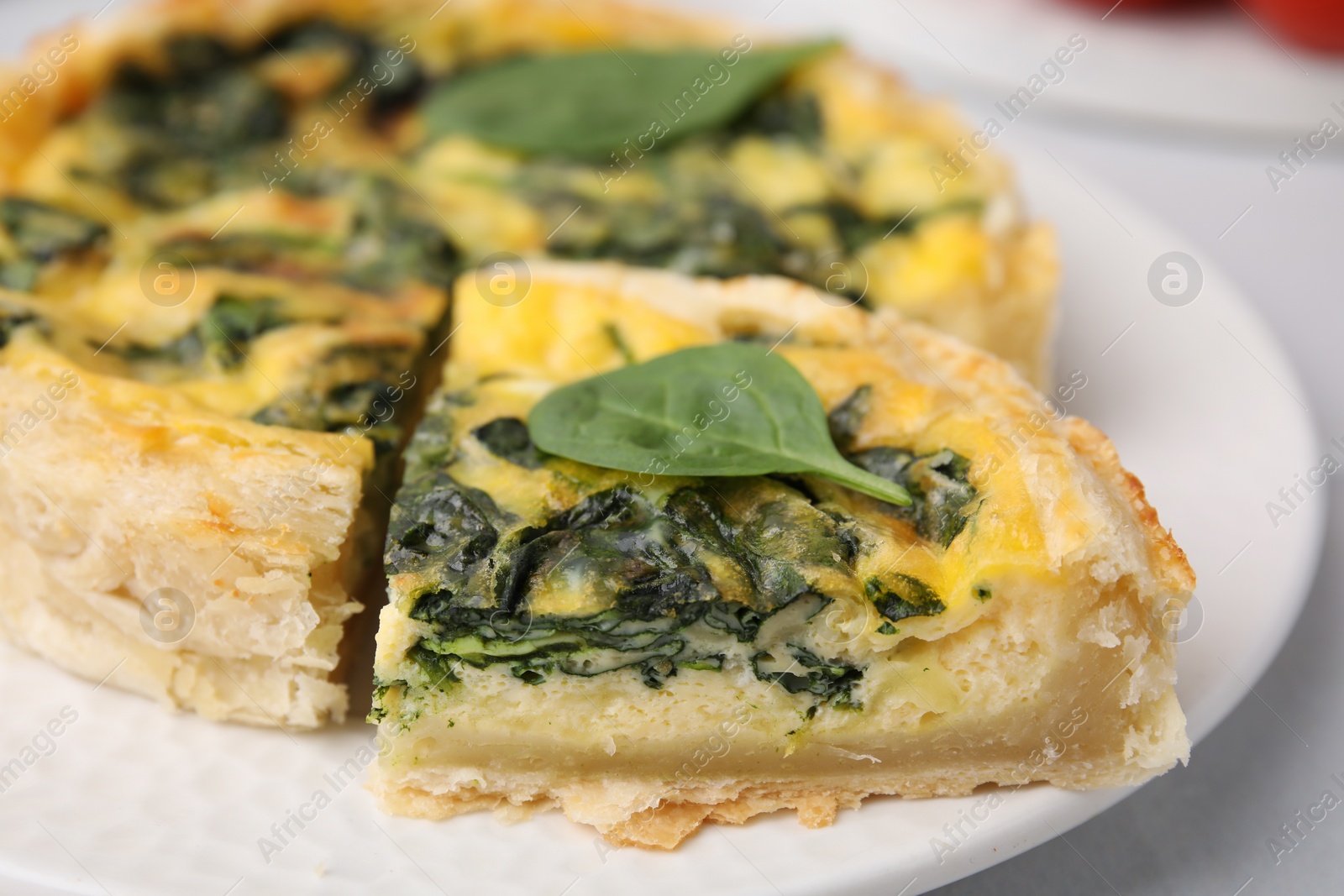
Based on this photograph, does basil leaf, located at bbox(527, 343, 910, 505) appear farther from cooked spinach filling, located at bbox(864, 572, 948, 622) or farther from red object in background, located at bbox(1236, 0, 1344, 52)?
red object in background, located at bbox(1236, 0, 1344, 52)

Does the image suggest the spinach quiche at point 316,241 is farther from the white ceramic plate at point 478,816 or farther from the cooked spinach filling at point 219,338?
the white ceramic plate at point 478,816

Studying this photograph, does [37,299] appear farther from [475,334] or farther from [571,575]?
[571,575]

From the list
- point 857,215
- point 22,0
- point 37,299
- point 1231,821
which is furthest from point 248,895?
point 22,0

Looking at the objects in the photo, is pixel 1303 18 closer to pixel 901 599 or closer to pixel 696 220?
pixel 696 220

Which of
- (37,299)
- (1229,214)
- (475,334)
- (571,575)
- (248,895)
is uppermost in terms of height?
(1229,214)

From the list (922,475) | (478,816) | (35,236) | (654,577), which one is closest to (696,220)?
(922,475)

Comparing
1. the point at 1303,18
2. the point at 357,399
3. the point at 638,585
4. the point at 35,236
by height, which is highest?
the point at 1303,18

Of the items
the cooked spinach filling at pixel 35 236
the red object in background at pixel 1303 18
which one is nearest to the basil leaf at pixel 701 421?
the cooked spinach filling at pixel 35 236
